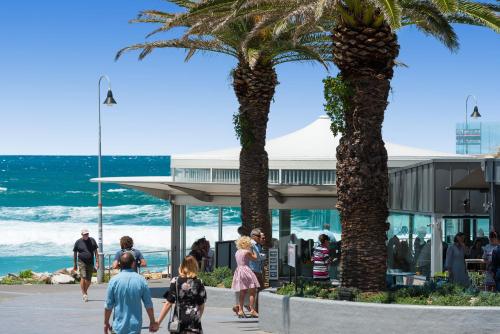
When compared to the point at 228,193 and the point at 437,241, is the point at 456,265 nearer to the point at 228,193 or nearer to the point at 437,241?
the point at 437,241

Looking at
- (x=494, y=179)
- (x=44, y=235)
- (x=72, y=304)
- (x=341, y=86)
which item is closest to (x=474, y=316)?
(x=341, y=86)

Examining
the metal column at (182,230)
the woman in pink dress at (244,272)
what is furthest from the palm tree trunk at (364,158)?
the metal column at (182,230)

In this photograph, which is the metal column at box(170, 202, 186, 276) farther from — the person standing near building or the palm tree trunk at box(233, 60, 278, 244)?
the person standing near building

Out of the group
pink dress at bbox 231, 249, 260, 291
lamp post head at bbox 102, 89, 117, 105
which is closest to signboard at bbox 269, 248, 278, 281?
pink dress at bbox 231, 249, 260, 291

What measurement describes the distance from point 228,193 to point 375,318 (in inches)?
586

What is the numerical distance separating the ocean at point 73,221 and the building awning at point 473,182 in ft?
28.9

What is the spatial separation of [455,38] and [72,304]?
922 centimetres

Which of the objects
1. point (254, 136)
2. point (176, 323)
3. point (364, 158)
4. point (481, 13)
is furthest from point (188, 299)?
point (254, 136)

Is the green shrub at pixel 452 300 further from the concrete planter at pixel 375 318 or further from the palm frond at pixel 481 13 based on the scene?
the palm frond at pixel 481 13

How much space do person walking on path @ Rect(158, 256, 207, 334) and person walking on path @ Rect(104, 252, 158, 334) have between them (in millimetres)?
535

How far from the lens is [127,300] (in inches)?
416

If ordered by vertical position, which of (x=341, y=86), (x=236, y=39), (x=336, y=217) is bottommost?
(x=336, y=217)

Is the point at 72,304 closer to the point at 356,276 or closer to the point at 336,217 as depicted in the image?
the point at 356,276

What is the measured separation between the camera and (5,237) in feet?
267
